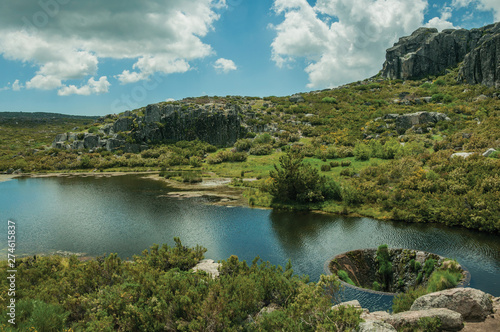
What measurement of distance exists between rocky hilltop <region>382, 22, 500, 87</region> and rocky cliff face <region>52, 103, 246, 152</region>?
77179mm

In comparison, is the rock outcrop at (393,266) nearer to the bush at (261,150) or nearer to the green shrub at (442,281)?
the green shrub at (442,281)

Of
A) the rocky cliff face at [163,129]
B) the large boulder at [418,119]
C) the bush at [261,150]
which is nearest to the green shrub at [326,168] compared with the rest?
the bush at [261,150]

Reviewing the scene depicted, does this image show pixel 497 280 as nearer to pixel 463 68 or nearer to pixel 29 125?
pixel 463 68

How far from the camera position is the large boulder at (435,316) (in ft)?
39.9

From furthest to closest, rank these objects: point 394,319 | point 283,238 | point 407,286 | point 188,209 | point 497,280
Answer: point 188,209 → point 283,238 → point 407,286 → point 497,280 → point 394,319

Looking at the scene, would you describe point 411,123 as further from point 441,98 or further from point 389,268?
point 389,268

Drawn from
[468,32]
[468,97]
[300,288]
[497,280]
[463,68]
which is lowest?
[497,280]

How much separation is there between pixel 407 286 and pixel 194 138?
92.0 m

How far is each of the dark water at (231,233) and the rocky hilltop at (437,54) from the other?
298ft

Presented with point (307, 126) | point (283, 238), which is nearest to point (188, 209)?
point (283, 238)

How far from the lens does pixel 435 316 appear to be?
40.2 feet

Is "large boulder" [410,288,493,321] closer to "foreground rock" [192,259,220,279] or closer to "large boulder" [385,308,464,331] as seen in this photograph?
"large boulder" [385,308,464,331]

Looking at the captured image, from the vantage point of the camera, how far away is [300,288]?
1488 cm

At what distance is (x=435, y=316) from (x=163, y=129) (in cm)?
10418
